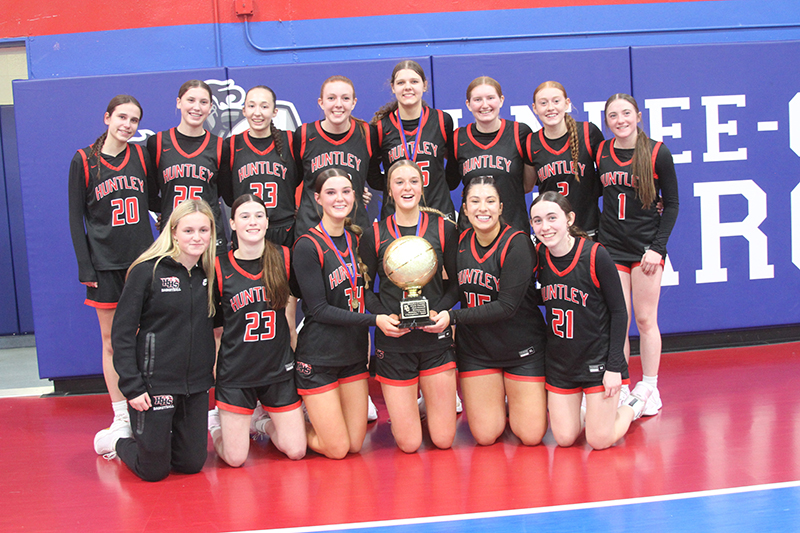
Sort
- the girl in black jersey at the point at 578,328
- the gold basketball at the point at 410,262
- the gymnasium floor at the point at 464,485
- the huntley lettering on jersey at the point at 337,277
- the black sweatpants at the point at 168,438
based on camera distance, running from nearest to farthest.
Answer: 1. the gymnasium floor at the point at 464,485
2. the gold basketball at the point at 410,262
3. the black sweatpants at the point at 168,438
4. the girl in black jersey at the point at 578,328
5. the huntley lettering on jersey at the point at 337,277

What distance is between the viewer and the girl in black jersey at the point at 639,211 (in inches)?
149

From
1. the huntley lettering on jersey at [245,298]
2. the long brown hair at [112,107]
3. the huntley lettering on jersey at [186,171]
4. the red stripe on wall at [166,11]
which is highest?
the red stripe on wall at [166,11]

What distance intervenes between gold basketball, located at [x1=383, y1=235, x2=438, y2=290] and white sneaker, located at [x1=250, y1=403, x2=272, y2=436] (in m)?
1.32

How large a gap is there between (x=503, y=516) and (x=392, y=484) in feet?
2.05

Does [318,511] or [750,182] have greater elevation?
[750,182]

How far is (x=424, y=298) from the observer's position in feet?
10.4

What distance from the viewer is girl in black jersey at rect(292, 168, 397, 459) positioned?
3.39 meters

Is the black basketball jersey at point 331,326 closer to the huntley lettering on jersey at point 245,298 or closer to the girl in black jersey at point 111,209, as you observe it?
the huntley lettering on jersey at point 245,298

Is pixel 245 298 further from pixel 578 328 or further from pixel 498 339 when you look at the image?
pixel 578 328

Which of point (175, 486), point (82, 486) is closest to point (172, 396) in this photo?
point (175, 486)

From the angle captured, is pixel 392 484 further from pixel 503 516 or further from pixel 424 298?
pixel 424 298

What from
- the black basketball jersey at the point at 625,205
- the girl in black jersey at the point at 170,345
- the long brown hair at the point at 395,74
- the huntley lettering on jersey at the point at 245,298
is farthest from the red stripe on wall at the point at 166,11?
the huntley lettering on jersey at the point at 245,298

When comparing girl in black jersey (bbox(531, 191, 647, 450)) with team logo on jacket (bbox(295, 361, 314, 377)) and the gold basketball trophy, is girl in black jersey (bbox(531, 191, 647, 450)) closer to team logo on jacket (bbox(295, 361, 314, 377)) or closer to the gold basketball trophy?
the gold basketball trophy

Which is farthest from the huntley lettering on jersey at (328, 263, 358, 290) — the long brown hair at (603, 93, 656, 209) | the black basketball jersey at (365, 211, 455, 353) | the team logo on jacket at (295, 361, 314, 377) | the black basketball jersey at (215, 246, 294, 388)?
the long brown hair at (603, 93, 656, 209)
